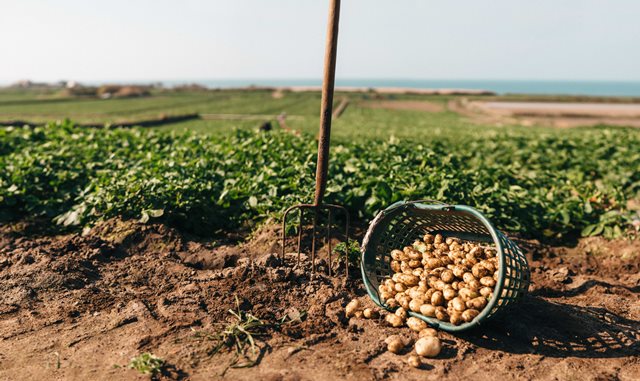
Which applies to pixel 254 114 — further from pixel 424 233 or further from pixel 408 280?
pixel 408 280

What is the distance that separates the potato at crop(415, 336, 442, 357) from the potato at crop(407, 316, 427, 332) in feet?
0.79

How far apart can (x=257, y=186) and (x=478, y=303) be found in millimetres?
3710

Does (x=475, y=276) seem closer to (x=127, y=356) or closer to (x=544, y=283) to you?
(x=544, y=283)

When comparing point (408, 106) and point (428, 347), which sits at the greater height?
point (408, 106)

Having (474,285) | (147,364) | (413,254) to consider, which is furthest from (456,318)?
(147,364)

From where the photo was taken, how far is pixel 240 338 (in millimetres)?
3254

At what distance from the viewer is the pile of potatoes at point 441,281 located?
10.7ft

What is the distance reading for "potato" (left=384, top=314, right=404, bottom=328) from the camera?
3.38 meters

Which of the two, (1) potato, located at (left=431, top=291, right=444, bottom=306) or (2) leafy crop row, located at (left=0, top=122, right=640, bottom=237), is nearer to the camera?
(1) potato, located at (left=431, top=291, right=444, bottom=306)

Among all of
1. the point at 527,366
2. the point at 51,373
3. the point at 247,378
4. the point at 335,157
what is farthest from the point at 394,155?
the point at 51,373

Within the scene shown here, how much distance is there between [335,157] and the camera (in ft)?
24.7

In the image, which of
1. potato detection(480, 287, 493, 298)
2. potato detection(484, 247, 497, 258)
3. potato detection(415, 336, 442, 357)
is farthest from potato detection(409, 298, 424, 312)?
potato detection(484, 247, 497, 258)

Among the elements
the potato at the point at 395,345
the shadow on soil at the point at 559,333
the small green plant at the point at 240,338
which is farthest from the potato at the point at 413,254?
the small green plant at the point at 240,338

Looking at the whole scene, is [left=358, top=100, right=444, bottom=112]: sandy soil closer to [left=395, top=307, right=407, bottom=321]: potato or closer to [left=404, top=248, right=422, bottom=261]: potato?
[left=404, top=248, right=422, bottom=261]: potato
